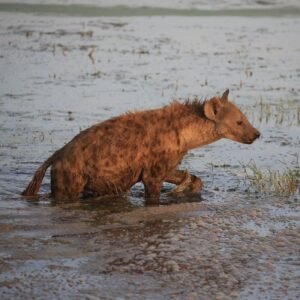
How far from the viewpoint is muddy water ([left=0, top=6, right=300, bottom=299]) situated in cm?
623

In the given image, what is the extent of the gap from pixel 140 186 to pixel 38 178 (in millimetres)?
1371

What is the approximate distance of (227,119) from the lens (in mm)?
8781

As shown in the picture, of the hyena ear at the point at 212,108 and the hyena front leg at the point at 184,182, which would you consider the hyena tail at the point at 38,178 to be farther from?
the hyena ear at the point at 212,108

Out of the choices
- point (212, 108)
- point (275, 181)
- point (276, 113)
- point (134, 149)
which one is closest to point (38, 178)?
point (134, 149)

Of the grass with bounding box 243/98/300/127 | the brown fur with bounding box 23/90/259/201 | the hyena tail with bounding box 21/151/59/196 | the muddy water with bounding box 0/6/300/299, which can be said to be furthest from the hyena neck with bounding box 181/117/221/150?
the grass with bounding box 243/98/300/127

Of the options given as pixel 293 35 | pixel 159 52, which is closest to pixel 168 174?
pixel 159 52

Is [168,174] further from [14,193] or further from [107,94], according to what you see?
[107,94]

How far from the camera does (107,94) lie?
45.9ft

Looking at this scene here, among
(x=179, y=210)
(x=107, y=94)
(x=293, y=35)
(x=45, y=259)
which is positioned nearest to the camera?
(x=45, y=259)

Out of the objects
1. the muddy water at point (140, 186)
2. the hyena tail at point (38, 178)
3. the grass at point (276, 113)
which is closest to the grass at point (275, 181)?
the muddy water at point (140, 186)

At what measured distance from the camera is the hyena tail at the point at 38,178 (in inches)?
329

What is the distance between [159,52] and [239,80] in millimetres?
3185

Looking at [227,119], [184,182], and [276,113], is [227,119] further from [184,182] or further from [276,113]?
[276,113]

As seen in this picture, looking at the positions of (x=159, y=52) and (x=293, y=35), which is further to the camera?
(x=293, y=35)
